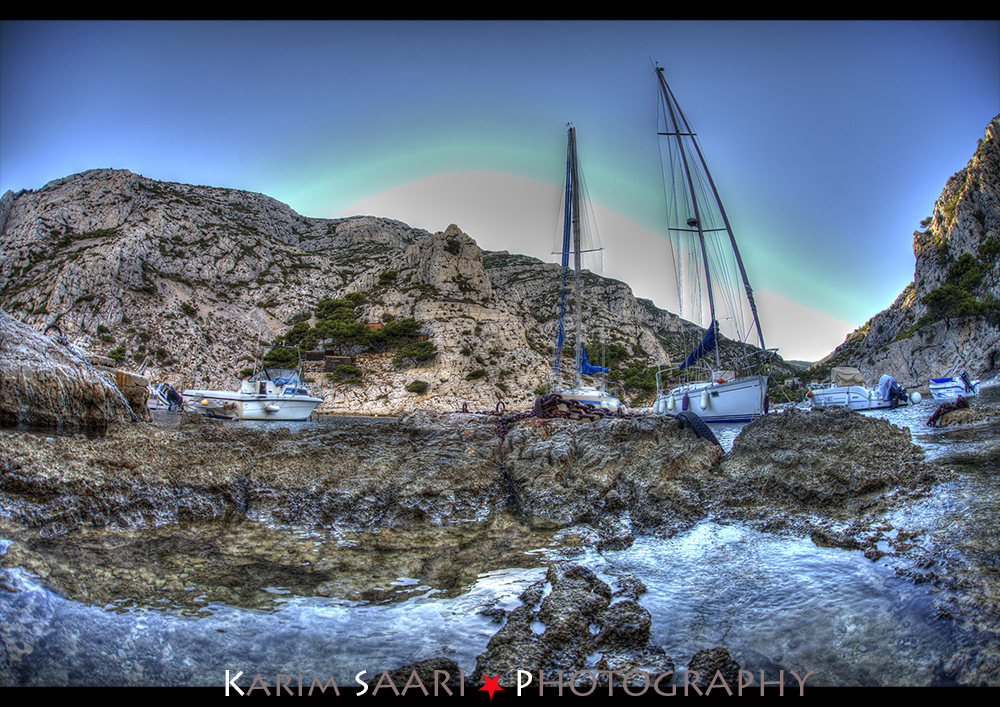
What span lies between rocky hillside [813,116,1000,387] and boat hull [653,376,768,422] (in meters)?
48.7

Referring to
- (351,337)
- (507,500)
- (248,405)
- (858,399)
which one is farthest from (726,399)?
(351,337)

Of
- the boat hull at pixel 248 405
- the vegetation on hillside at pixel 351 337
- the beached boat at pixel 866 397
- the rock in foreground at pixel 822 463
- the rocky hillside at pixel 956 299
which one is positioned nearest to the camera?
the rock in foreground at pixel 822 463

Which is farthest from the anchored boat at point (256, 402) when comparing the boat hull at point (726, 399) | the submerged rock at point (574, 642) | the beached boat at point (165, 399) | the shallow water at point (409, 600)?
the submerged rock at point (574, 642)

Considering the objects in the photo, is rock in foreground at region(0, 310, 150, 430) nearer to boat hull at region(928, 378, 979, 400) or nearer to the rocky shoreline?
the rocky shoreline

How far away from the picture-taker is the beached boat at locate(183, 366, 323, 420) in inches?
1011

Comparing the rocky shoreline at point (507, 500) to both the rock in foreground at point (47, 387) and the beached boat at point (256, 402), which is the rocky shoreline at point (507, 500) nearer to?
the rock in foreground at point (47, 387)

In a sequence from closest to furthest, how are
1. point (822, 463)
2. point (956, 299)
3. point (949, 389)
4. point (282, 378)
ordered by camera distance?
point (822, 463), point (949, 389), point (282, 378), point (956, 299)

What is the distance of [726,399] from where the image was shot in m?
22.6

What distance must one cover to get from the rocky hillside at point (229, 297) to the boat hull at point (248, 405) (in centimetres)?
1846

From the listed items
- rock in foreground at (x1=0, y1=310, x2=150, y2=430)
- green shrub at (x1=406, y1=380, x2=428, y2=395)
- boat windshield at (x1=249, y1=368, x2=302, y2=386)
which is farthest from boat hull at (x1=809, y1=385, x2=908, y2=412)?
green shrub at (x1=406, y1=380, x2=428, y2=395)

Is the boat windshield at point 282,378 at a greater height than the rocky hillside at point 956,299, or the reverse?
the rocky hillside at point 956,299

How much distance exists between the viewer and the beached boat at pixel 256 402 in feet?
84.2

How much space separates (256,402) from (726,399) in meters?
27.2

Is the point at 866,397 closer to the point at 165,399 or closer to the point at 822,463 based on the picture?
the point at 822,463
